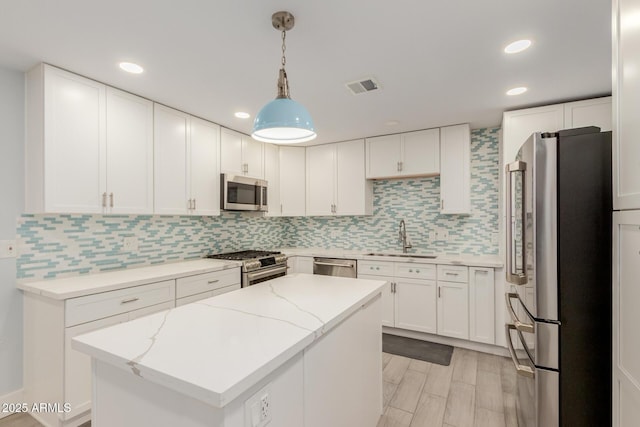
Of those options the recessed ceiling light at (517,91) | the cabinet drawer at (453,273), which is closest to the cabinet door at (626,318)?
the recessed ceiling light at (517,91)

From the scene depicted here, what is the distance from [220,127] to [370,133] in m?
1.80

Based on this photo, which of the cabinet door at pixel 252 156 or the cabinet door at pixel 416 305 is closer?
the cabinet door at pixel 416 305

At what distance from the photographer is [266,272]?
11.1ft

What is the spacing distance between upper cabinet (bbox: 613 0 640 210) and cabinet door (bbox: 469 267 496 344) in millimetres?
2009

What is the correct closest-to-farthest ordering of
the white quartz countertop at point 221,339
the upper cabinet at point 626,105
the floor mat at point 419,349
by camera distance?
the white quartz countertop at point 221,339 < the upper cabinet at point 626,105 < the floor mat at point 419,349

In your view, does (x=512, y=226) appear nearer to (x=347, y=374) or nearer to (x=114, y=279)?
(x=347, y=374)

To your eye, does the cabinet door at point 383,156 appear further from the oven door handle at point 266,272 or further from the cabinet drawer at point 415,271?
the oven door handle at point 266,272

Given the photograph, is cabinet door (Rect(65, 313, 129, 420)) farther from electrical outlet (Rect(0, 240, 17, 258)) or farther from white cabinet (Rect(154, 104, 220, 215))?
white cabinet (Rect(154, 104, 220, 215))

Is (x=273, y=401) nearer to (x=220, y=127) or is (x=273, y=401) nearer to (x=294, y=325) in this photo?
(x=294, y=325)

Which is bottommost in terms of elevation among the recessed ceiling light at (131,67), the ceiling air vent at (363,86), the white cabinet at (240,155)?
the white cabinet at (240,155)

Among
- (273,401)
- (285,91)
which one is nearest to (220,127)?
(285,91)

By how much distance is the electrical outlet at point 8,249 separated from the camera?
2112 mm

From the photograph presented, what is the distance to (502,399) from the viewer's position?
2.28m

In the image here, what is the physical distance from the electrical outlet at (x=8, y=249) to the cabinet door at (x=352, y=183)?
3152 millimetres
